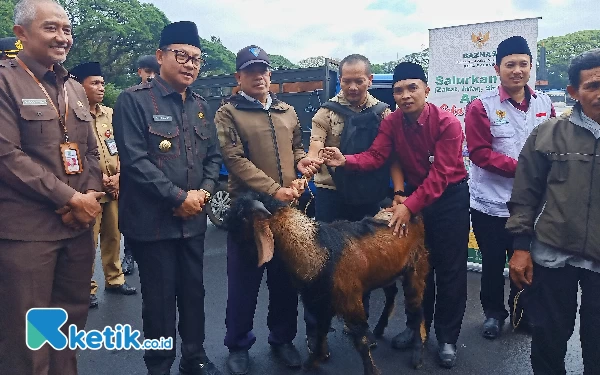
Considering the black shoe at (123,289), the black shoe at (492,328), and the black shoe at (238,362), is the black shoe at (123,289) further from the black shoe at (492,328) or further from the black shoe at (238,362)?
the black shoe at (492,328)

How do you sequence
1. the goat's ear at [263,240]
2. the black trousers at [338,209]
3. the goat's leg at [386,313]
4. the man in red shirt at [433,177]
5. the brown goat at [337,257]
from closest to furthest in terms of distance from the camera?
the goat's ear at [263,240] → the brown goat at [337,257] → the man in red shirt at [433,177] → the black trousers at [338,209] → the goat's leg at [386,313]

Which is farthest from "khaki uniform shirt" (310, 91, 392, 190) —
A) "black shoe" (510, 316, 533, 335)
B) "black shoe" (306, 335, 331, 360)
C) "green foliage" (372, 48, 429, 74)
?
"green foliage" (372, 48, 429, 74)

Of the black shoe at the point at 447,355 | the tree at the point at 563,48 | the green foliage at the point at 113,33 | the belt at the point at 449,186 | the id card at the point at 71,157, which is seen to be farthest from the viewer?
the tree at the point at 563,48

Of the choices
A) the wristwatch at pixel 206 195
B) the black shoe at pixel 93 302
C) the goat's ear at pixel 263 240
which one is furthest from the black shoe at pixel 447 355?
the black shoe at pixel 93 302

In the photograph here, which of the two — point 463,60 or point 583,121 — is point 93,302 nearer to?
point 583,121

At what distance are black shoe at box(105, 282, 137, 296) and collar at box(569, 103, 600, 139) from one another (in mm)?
4783

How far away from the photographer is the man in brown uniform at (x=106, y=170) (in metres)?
4.98

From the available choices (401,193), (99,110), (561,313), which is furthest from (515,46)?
(99,110)

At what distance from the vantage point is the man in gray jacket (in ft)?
8.00

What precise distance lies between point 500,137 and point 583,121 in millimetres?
1306

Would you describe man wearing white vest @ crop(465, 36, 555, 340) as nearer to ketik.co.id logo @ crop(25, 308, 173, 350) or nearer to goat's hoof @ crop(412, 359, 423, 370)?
goat's hoof @ crop(412, 359, 423, 370)

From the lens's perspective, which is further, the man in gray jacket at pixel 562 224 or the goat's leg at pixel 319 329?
the goat's leg at pixel 319 329

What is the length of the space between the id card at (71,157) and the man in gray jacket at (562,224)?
2753mm

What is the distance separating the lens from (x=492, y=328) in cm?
409
